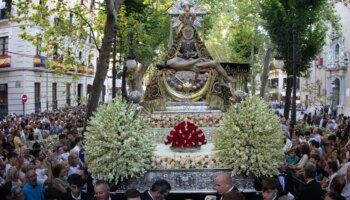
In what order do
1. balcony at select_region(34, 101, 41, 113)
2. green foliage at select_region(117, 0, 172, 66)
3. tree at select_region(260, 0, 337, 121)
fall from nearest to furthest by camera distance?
green foliage at select_region(117, 0, 172, 66), tree at select_region(260, 0, 337, 121), balcony at select_region(34, 101, 41, 113)

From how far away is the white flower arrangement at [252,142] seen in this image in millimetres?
9688

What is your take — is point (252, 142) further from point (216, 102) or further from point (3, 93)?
point (3, 93)

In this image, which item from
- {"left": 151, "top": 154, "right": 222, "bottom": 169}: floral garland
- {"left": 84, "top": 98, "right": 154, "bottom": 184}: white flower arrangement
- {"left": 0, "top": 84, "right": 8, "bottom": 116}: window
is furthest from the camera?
{"left": 0, "top": 84, "right": 8, "bottom": 116}: window

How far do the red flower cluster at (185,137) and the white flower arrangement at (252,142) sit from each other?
122 cm

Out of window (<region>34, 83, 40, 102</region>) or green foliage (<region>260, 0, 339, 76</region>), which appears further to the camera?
window (<region>34, 83, 40, 102</region>)

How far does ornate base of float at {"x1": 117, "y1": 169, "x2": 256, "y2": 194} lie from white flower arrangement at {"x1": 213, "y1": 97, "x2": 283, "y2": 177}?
34cm

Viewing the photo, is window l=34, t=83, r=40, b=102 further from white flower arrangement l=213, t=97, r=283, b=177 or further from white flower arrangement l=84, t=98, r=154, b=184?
white flower arrangement l=213, t=97, r=283, b=177

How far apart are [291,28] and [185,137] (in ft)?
48.4

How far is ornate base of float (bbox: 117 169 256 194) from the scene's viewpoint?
9.93 meters

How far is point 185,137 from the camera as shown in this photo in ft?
A: 36.8

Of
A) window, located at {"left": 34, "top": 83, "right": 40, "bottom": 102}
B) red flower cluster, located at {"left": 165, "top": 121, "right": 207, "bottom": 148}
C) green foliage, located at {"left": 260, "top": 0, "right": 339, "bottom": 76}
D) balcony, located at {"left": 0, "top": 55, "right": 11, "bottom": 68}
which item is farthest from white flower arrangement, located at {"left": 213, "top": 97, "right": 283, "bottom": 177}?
window, located at {"left": 34, "top": 83, "right": 40, "bottom": 102}

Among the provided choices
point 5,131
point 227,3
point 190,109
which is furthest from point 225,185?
point 227,3

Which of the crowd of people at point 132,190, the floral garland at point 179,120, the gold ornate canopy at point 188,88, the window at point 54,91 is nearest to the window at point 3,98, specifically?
the window at point 54,91

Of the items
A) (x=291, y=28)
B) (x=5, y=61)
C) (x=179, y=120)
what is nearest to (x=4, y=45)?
(x=5, y=61)
